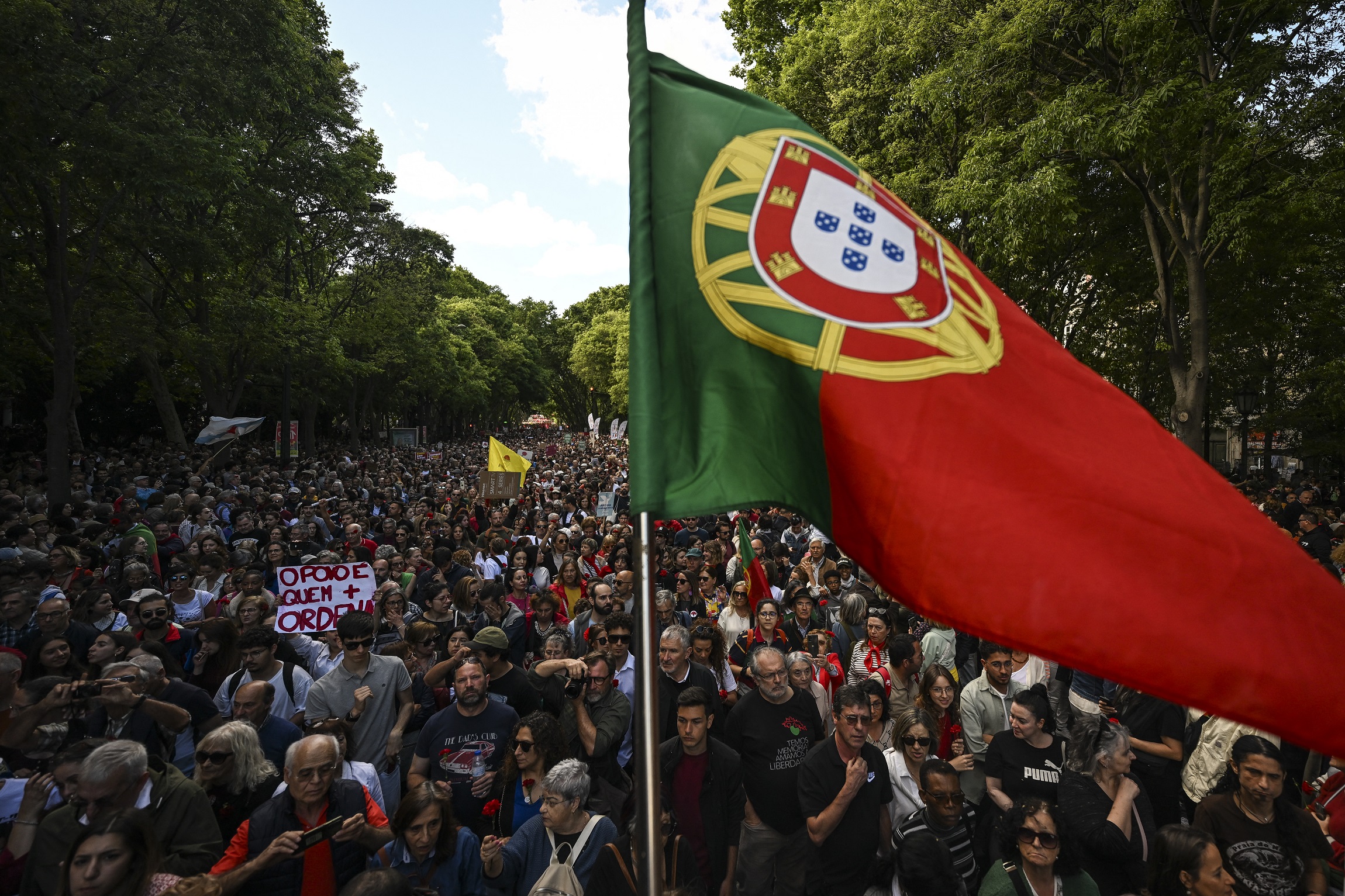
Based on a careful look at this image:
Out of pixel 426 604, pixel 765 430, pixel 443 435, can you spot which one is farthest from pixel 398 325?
pixel 443 435

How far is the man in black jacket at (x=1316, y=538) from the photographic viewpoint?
13.2 metres

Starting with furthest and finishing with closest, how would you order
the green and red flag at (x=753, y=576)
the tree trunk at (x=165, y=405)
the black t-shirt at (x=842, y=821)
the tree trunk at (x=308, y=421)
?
1. the tree trunk at (x=308, y=421)
2. the tree trunk at (x=165, y=405)
3. the green and red flag at (x=753, y=576)
4. the black t-shirt at (x=842, y=821)

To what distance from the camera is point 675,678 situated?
590 centimetres

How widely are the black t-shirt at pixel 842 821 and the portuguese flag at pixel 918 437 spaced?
2759mm

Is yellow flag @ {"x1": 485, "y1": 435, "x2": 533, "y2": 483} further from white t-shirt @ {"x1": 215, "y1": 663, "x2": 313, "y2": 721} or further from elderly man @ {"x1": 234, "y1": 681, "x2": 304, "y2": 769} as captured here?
elderly man @ {"x1": 234, "y1": 681, "x2": 304, "y2": 769}

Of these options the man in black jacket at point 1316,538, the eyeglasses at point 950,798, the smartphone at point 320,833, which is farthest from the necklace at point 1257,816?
the man in black jacket at point 1316,538

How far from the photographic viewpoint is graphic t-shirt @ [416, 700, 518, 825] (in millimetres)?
5066

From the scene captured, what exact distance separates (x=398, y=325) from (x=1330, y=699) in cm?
3516

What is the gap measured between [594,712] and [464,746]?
91cm

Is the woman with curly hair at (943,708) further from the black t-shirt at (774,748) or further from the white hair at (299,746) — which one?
the white hair at (299,746)

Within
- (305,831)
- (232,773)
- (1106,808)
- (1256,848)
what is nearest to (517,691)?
(232,773)

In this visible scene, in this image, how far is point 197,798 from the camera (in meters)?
4.07

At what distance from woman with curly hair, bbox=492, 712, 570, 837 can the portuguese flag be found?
2974 millimetres

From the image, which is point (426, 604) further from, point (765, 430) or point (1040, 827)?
point (765, 430)
